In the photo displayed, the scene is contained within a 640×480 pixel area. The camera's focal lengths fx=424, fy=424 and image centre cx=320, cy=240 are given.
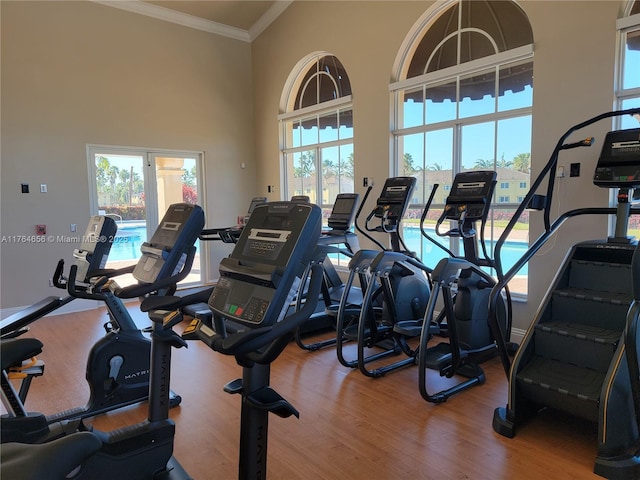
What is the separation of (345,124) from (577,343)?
456cm

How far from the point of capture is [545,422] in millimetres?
2787

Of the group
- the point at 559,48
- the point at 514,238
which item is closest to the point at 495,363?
the point at 514,238

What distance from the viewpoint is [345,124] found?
20.9 feet

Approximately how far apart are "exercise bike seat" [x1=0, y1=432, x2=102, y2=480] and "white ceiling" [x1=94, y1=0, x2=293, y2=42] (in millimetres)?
6910

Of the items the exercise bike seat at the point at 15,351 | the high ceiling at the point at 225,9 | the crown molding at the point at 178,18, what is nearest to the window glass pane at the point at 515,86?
the high ceiling at the point at 225,9

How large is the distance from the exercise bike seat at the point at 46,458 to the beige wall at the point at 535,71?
4097 millimetres

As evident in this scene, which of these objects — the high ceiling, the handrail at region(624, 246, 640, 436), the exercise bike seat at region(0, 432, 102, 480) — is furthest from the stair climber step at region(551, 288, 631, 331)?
the high ceiling

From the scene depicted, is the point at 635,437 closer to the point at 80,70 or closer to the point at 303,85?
the point at 303,85

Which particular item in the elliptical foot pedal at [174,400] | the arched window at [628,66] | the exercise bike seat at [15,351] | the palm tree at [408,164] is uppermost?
the arched window at [628,66]

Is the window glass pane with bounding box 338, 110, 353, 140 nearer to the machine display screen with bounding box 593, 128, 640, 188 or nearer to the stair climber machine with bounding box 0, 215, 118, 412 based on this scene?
the machine display screen with bounding box 593, 128, 640, 188

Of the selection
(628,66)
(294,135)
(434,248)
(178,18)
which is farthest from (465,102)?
(178,18)

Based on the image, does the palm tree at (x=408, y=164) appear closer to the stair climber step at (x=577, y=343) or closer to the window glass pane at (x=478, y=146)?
the window glass pane at (x=478, y=146)

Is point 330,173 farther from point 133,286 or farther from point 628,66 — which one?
point 133,286

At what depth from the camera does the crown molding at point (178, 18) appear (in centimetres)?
A: 637
